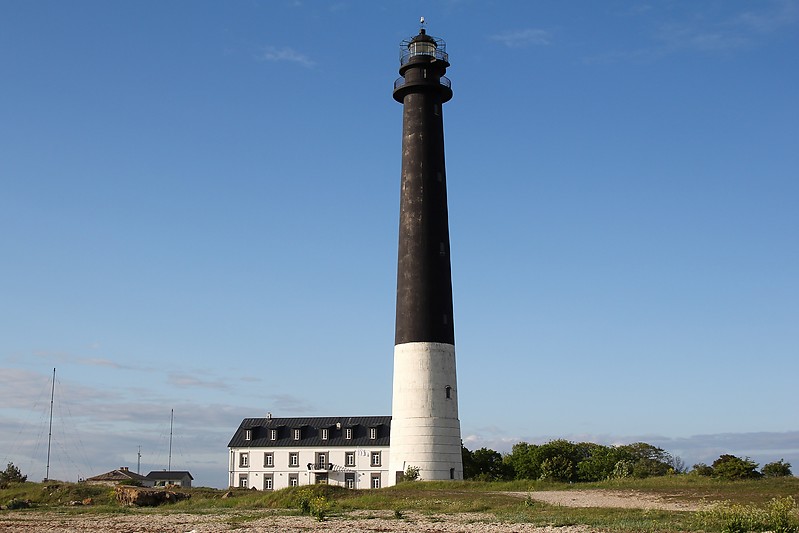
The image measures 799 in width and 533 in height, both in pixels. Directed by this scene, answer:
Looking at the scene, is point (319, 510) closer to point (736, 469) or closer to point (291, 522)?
point (291, 522)

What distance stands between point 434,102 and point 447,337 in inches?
585

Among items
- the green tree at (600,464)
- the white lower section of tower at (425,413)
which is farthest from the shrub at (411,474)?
the green tree at (600,464)

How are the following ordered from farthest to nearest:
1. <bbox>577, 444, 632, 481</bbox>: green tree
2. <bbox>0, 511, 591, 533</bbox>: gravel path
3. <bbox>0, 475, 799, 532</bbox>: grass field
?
<bbox>577, 444, 632, 481</bbox>: green tree < <bbox>0, 511, 591, 533</bbox>: gravel path < <bbox>0, 475, 799, 532</bbox>: grass field

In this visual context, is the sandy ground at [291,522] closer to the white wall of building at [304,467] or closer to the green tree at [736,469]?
the green tree at [736,469]

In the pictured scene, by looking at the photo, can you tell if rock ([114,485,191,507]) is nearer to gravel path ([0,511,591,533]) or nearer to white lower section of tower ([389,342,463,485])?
gravel path ([0,511,591,533])

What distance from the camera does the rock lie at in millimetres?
44906

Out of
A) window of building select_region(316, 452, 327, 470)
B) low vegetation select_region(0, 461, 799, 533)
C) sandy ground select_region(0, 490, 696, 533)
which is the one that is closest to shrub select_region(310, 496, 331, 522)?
low vegetation select_region(0, 461, 799, 533)

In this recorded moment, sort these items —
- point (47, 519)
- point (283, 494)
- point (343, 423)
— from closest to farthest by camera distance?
point (47, 519), point (283, 494), point (343, 423)

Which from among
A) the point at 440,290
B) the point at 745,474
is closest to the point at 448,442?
the point at 440,290

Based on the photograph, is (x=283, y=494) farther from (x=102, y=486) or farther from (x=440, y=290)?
(x=102, y=486)

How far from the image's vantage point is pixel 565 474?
240 ft

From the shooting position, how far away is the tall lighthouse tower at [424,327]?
52938 millimetres

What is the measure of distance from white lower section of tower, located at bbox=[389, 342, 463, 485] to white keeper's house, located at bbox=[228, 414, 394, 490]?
85.0 feet

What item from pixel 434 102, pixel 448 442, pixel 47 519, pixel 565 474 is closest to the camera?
pixel 47 519
